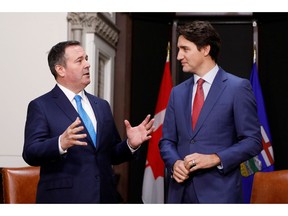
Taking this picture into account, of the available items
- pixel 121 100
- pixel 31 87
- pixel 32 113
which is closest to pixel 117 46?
pixel 121 100

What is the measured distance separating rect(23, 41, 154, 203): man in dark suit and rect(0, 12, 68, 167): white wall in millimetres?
1314

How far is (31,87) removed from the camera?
358cm

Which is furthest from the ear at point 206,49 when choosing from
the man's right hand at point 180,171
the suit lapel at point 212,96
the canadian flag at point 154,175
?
the canadian flag at point 154,175

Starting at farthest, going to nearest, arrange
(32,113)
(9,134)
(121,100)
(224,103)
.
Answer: (121,100) → (9,134) → (32,113) → (224,103)

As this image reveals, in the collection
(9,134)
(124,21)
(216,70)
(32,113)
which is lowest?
(9,134)

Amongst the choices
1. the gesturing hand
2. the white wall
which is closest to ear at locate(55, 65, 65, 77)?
the gesturing hand

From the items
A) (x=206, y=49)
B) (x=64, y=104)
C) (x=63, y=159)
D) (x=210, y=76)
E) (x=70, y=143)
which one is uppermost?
(x=206, y=49)

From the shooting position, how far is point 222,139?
2029mm

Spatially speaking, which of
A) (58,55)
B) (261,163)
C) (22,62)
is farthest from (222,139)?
(261,163)

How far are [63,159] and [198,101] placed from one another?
66 centimetres

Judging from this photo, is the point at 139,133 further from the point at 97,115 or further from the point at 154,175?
the point at 154,175

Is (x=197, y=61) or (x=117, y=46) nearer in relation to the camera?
(x=197, y=61)
